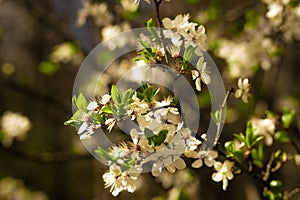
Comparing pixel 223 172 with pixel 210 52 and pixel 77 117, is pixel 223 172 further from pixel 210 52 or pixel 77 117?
pixel 210 52

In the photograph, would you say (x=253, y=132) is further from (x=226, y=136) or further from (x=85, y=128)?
(x=226, y=136)

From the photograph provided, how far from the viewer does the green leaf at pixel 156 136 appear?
75 cm

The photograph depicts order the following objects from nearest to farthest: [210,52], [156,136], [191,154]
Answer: [156,136] → [191,154] → [210,52]

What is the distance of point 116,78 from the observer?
5.90ft

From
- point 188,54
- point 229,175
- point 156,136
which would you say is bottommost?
point 229,175

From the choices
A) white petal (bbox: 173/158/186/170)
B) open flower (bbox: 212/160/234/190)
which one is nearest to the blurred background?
open flower (bbox: 212/160/234/190)

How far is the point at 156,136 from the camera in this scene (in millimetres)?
751

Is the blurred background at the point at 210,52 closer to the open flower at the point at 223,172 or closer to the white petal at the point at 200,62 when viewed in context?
the open flower at the point at 223,172

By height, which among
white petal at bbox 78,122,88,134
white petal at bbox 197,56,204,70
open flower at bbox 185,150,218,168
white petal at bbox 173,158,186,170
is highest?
white petal at bbox 197,56,204,70

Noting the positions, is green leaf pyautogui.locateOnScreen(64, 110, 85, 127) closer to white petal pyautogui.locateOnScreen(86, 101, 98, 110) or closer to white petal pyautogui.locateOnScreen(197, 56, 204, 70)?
white petal pyautogui.locateOnScreen(86, 101, 98, 110)

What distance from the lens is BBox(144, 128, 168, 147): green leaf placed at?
0.75 m

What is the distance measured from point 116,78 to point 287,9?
0.67 metres

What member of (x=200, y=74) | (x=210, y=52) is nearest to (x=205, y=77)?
(x=200, y=74)

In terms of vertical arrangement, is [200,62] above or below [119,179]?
above
